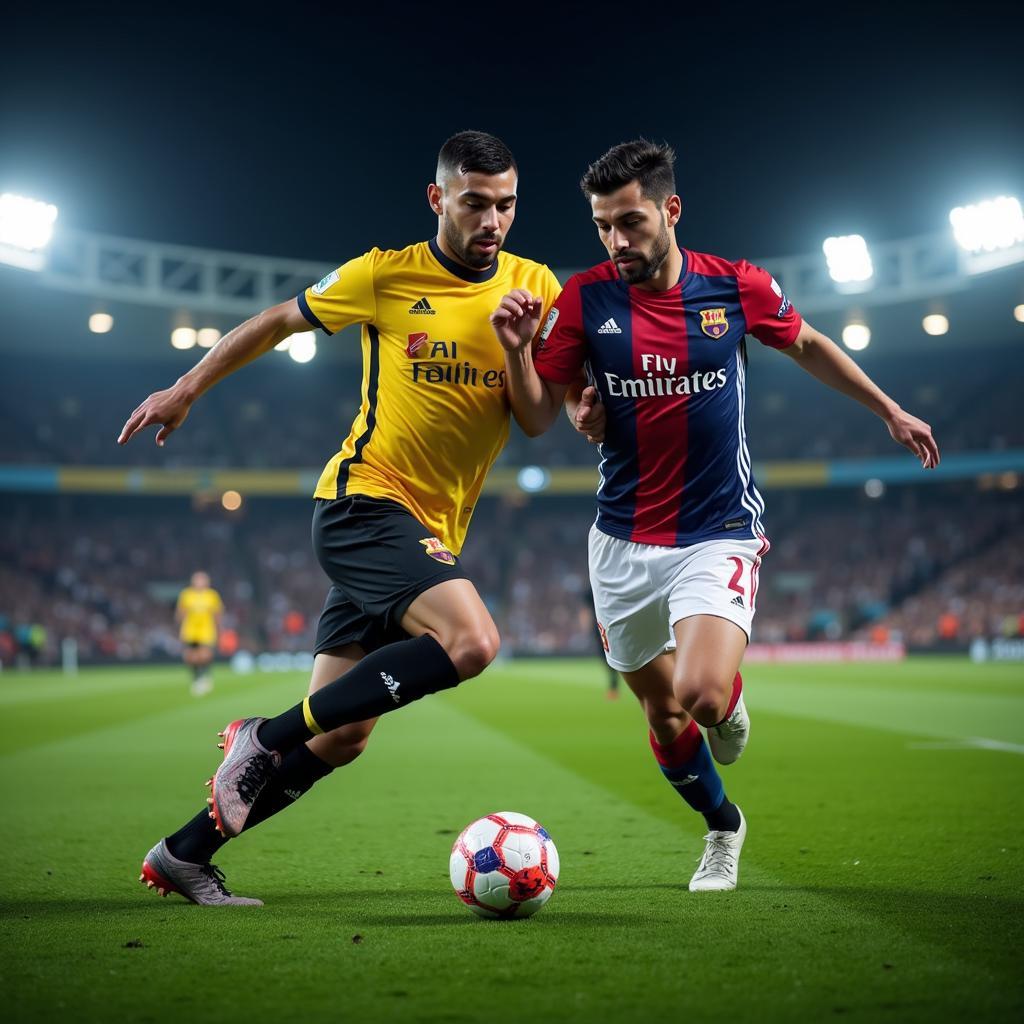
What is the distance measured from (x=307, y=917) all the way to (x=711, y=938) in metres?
1.33

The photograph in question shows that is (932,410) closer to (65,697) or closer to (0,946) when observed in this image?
(65,697)

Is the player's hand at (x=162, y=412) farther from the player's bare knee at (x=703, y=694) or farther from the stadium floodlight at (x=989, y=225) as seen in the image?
the stadium floodlight at (x=989, y=225)

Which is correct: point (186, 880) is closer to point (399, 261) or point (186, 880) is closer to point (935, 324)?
point (399, 261)

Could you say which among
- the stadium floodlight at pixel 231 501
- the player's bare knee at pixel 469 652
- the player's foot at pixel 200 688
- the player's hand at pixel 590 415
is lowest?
the player's foot at pixel 200 688

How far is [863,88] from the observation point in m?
24.7

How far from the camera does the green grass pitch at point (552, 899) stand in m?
2.82

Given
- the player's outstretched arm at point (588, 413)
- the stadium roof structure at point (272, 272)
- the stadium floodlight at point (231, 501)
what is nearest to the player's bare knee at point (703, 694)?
the player's outstretched arm at point (588, 413)

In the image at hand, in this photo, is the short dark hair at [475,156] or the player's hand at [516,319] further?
the short dark hair at [475,156]

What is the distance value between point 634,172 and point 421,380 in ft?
3.72

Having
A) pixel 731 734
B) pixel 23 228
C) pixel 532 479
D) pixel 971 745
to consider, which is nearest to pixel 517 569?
pixel 532 479

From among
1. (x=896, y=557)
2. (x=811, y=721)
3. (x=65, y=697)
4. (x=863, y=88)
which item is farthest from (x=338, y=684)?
(x=896, y=557)

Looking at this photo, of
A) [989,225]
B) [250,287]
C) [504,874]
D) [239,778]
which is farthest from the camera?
[250,287]

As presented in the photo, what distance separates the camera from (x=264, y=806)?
168 inches

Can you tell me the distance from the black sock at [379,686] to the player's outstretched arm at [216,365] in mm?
1060
